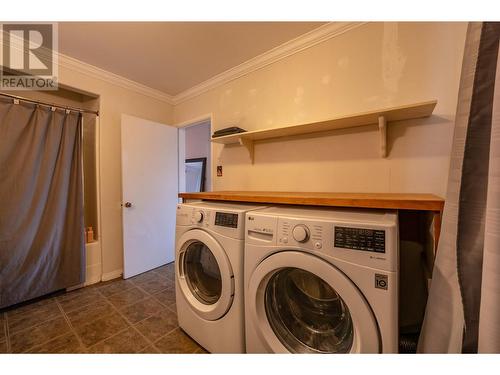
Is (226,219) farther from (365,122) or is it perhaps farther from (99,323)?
(99,323)

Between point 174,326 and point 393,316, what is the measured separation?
1493mm

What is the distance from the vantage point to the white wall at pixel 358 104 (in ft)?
3.90

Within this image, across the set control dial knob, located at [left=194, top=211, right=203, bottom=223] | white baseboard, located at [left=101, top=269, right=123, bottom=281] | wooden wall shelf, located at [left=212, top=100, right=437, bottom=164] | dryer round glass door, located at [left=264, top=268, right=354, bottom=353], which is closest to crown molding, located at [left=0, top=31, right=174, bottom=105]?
wooden wall shelf, located at [left=212, top=100, right=437, bottom=164]

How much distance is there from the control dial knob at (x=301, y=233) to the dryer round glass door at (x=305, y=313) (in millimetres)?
166

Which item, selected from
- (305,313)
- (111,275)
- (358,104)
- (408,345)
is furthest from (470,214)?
(111,275)

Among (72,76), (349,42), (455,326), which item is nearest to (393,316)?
(455,326)

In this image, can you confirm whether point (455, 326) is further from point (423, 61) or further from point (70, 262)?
point (70, 262)

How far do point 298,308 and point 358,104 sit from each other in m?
1.36

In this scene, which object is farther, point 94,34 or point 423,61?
point 94,34

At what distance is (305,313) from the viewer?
3.33 ft

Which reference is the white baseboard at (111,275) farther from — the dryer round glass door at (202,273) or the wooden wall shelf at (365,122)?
the wooden wall shelf at (365,122)

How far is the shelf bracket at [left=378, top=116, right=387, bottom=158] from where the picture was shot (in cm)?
123

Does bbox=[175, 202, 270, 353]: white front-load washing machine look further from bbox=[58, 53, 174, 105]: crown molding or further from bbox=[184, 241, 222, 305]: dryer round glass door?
bbox=[58, 53, 174, 105]: crown molding
